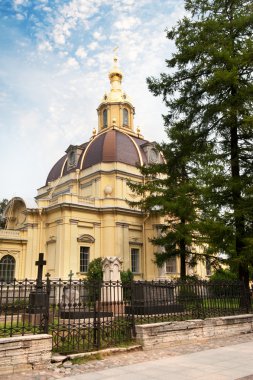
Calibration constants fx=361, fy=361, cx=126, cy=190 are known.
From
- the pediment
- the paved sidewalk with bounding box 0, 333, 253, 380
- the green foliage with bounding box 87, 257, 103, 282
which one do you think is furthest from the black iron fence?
the pediment

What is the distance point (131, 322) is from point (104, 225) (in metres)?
19.2

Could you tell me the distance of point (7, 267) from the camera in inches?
1073

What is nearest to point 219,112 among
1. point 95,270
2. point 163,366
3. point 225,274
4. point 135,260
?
point 225,274

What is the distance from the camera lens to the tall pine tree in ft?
45.1

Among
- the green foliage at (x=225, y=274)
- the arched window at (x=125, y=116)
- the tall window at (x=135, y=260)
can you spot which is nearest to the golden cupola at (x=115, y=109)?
the arched window at (x=125, y=116)

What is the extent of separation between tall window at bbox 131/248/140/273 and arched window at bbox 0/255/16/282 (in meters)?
9.17

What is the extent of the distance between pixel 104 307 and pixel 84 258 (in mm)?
17715

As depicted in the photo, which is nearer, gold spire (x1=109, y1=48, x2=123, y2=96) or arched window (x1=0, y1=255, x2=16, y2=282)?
arched window (x1=0, y1=255, x2=16, y2=282)

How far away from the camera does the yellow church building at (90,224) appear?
26.4 metres

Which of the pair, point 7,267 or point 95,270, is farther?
point 7,267

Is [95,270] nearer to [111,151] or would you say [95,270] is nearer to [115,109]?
[111,151]

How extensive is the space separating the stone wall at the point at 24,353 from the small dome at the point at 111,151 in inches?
957

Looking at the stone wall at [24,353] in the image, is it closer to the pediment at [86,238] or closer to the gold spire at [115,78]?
the pediment at [86,238]

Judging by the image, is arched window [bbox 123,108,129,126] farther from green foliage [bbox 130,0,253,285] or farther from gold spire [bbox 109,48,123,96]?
green foliage [bbox 130,0,253,285]
